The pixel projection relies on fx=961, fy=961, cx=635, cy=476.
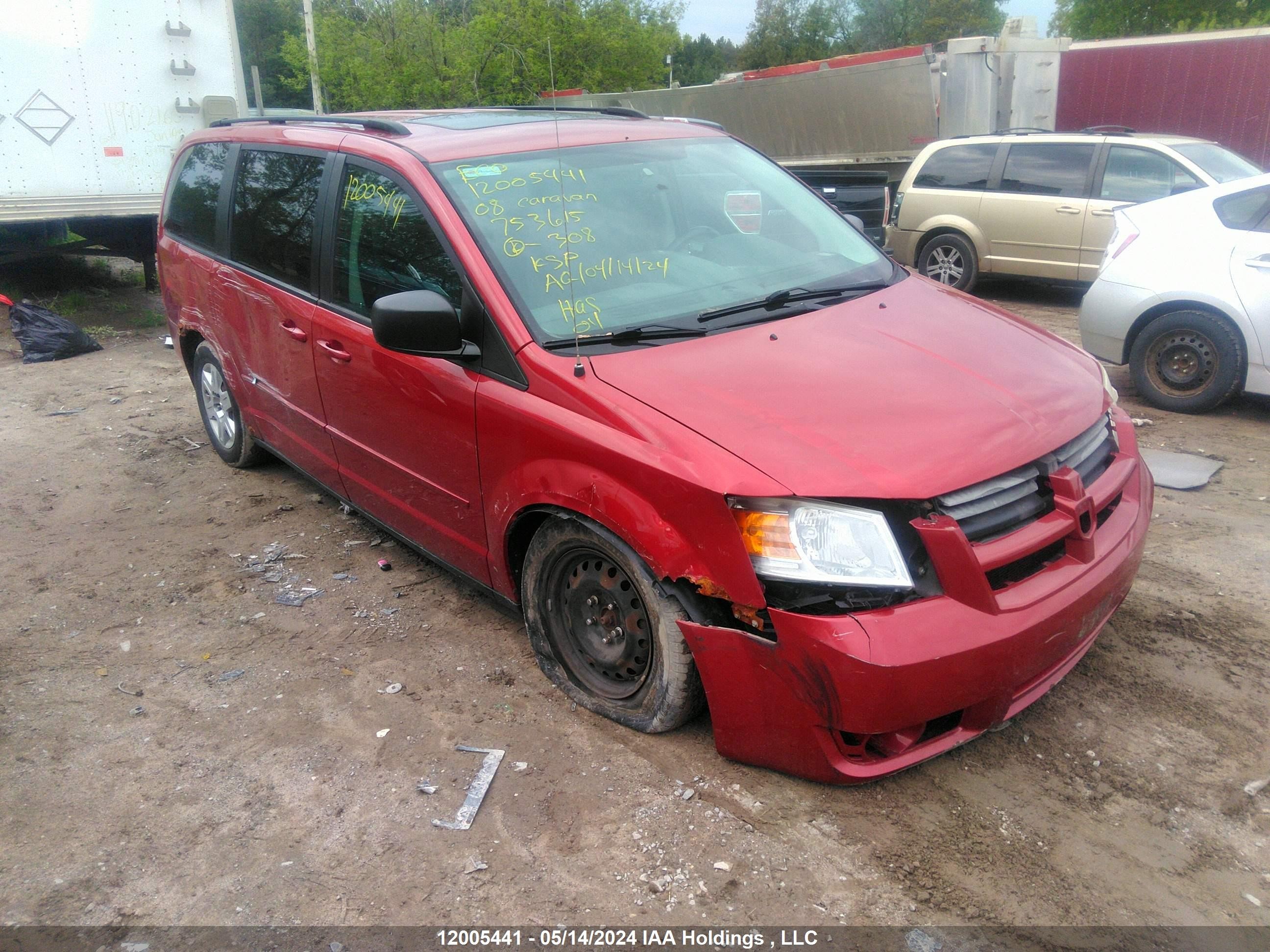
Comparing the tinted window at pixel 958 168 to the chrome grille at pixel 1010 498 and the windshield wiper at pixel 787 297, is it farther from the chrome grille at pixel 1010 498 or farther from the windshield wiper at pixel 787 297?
the chrome grille at pixel 1010 498

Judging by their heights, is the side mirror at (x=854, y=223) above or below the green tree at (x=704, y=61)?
below

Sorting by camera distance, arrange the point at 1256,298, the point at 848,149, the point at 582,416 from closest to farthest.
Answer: the point at 582,416, the point at 1256,298, the point at 848,149

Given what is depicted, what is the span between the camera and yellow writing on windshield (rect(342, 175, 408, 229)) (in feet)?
11.7

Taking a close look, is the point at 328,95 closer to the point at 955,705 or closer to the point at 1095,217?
the point at 1095,217

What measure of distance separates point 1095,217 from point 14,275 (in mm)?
12539

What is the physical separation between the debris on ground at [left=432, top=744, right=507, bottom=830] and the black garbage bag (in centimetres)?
755

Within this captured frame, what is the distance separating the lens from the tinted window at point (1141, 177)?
8898 millimetres

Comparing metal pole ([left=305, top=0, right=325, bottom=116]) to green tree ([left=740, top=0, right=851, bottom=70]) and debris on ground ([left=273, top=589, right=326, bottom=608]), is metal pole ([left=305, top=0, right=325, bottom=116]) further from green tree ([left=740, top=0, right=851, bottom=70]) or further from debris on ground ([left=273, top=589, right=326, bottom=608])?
green tree ([left=740, top=0, right=851, bottom=70])

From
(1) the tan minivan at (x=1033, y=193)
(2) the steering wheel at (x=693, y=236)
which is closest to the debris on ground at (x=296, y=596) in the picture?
(2) the steering wheel at (x=693, y=236)

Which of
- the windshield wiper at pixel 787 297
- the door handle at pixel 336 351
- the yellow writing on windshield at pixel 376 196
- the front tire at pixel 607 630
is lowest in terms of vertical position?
the front tire at pixel 607 630

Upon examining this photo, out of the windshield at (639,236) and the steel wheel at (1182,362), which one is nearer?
the windshield at (639,236)

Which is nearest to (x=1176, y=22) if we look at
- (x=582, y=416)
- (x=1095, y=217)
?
(x=1095, y=217)

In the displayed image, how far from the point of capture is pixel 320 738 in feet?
10.7

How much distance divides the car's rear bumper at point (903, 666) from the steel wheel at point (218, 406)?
3844 mm
